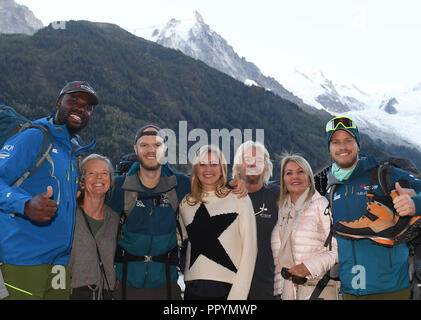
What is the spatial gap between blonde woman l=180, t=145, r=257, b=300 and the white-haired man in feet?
1.69

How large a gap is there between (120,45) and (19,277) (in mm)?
135418

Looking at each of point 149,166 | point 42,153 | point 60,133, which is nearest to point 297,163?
point 149,166

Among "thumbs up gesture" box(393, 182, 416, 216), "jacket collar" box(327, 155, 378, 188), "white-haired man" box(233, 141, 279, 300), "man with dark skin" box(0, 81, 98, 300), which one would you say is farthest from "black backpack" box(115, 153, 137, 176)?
"thumbs up gesture" box(393, 182, 416, 216)

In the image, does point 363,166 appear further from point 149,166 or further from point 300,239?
point 149,166

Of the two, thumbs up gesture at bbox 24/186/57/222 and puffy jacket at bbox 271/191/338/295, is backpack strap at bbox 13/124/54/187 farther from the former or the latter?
puffy jacket at bbox 271/191/338/295

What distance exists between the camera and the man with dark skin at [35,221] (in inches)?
150

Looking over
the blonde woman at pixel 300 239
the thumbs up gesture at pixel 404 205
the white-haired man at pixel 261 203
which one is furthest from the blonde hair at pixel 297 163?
the thumbs up gesture at pixel 404 205

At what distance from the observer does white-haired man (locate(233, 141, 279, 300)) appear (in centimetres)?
506

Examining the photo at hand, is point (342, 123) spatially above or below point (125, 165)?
above

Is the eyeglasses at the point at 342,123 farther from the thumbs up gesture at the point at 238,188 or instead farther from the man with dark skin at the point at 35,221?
the man with dark skin at the point at 35,221

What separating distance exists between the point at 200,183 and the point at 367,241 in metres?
2.17

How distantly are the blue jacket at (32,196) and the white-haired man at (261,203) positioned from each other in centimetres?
232

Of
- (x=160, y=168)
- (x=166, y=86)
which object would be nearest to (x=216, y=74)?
(x=166, y=86)

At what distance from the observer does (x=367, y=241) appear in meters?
4.57
